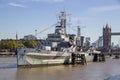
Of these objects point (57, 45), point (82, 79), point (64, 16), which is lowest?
point (82, 79)

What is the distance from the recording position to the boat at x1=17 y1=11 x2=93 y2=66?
232 feet

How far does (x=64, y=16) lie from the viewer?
9369 centimetres

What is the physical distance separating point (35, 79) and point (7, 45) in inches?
5353

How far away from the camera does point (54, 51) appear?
256 ft

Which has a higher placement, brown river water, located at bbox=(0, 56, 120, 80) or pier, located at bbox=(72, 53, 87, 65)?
pier, located at bbox=(72, 53, 87, 65)

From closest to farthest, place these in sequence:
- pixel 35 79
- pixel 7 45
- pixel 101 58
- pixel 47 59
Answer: pixel 35 79, pixel 47 59, pixel 101 58, pixel 7 45

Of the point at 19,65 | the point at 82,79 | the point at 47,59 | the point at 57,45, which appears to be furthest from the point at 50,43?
the point at 82,79

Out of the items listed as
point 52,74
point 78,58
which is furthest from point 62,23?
point 52,74

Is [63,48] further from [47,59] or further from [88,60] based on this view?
[88,60]

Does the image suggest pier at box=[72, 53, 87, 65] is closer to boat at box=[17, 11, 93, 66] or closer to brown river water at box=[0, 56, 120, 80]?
boat at box=[17, 11, 93, 66]

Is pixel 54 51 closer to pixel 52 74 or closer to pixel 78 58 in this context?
pixel 78 58

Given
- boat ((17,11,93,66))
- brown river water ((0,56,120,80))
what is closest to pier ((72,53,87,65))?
boat ((17,11,93,66))

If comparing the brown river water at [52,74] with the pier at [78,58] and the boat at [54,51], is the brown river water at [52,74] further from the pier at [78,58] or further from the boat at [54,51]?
the pier at [78,58]

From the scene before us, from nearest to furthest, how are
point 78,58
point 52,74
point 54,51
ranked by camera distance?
1. point 52,74
2. point 54,51
3. point 78,58
